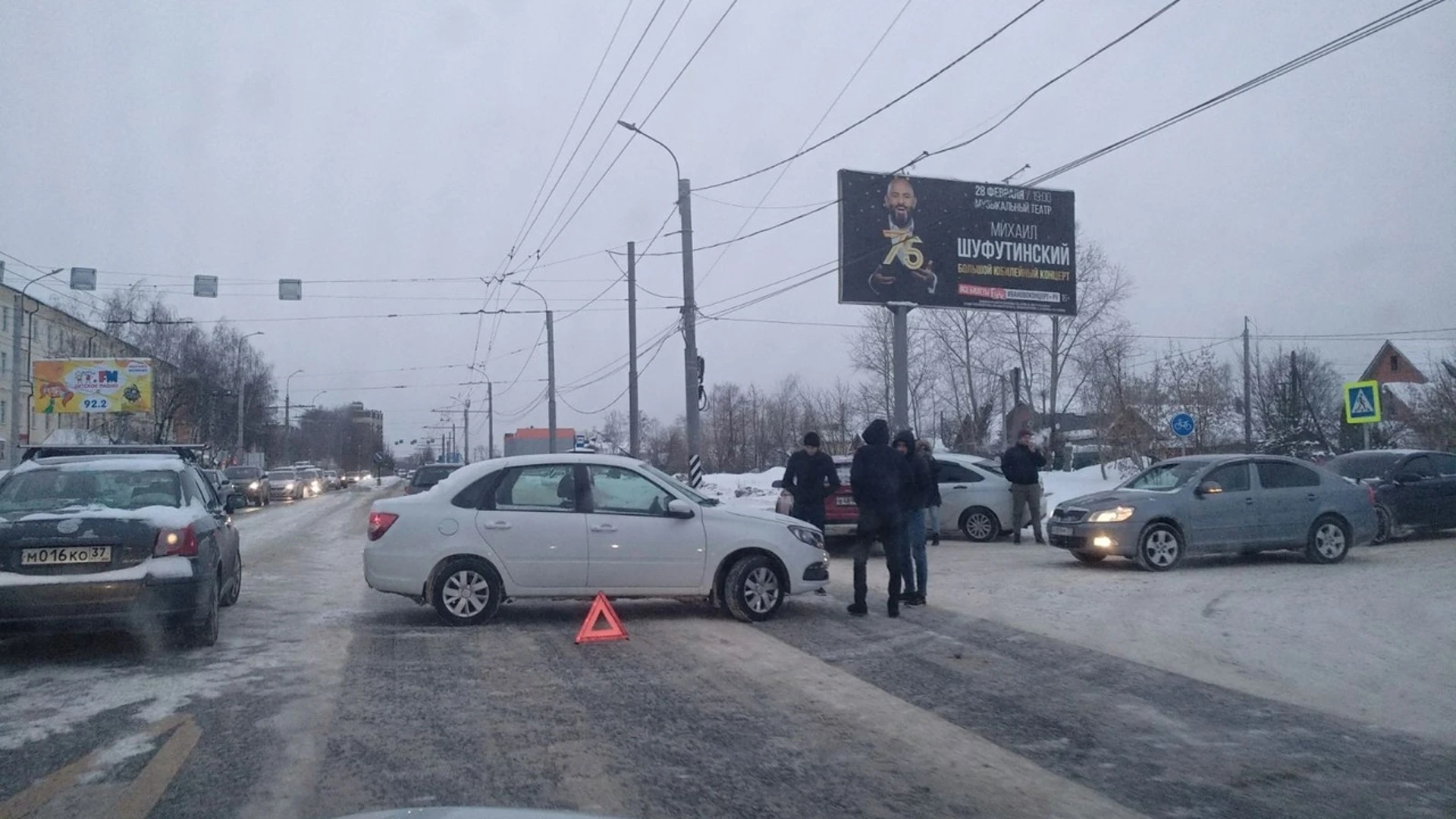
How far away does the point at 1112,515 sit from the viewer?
14586 mm

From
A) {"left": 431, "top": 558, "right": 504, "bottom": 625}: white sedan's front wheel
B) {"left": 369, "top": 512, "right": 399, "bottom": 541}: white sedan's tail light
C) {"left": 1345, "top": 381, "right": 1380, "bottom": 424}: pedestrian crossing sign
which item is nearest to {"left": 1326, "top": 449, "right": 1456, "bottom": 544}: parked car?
{"left": 1345, "top": 381, "right": 1380, "bottom": 424}: pedestrian crossing sign

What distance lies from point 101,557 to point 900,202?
66.6 feet

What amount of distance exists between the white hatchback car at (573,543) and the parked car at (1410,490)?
12.2 m

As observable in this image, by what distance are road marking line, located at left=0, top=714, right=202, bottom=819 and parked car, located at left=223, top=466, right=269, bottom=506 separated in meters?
37.3

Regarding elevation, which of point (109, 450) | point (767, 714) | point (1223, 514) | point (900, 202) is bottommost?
point (767, 714)

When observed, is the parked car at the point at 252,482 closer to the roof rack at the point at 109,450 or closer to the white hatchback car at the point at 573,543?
the roof rack at the point at 109,450

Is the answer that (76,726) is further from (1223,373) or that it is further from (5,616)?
(1223,373)

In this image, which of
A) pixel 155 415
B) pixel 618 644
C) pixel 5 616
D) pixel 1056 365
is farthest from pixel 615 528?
pixel 155 415

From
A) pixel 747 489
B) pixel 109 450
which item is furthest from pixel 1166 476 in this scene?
pixel 747 489

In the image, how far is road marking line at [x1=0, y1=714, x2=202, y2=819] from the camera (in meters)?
5.18

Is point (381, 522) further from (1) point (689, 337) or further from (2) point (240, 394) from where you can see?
(2) point (240, 394)

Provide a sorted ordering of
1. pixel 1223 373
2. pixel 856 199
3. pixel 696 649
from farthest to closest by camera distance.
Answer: pixel 1223 373, pixel 856 199, pixel 696 649

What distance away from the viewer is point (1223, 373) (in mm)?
43125

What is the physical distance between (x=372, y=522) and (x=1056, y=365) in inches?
1466
